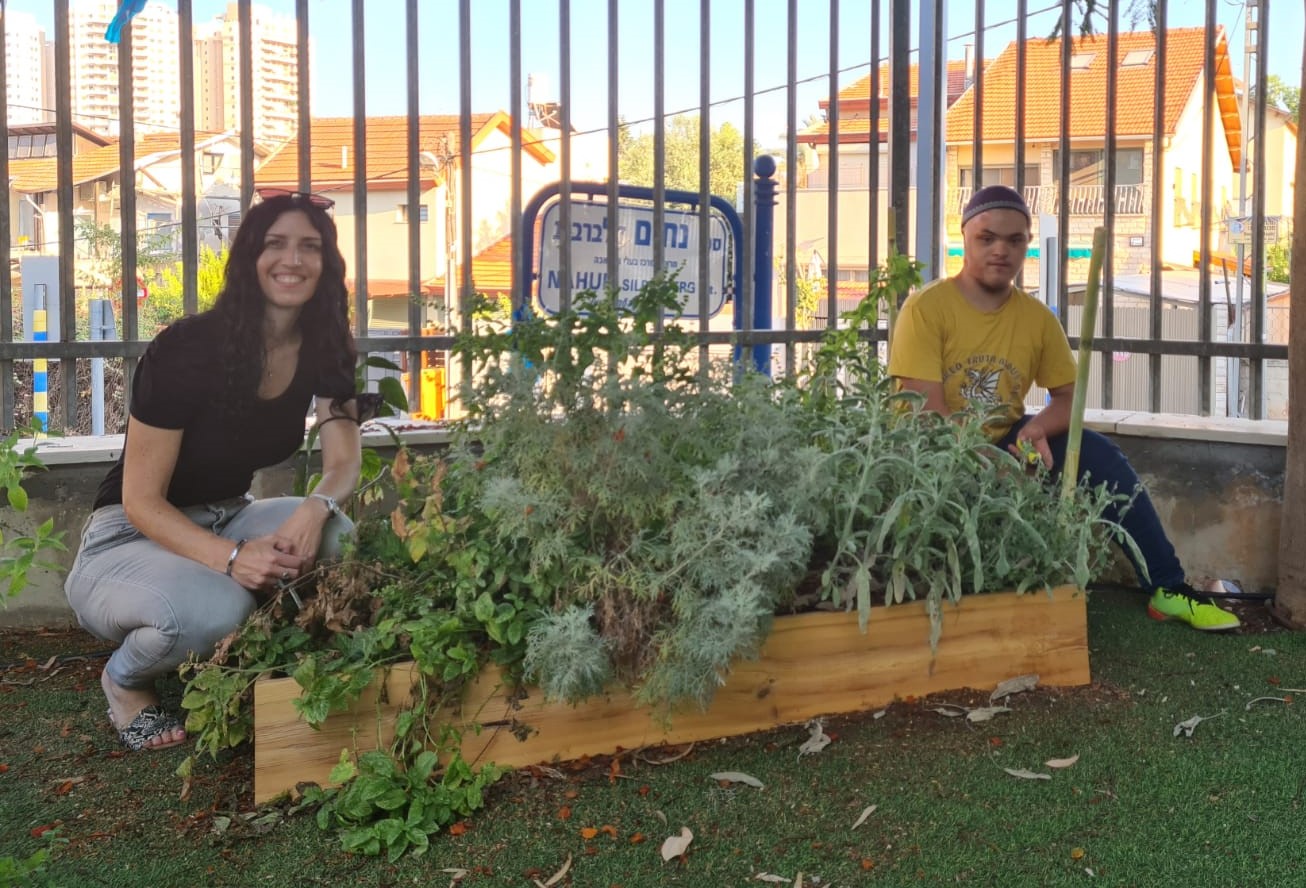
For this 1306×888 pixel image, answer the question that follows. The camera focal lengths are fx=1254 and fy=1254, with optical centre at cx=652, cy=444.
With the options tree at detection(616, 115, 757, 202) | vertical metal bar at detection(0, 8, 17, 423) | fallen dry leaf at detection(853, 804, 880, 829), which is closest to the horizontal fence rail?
vertical metal bar at detection(0, 8, 17, 423)

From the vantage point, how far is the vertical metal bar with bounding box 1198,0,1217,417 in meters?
4.30

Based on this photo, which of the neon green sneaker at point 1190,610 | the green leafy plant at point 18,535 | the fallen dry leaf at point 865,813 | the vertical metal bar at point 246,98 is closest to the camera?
the fallen dry leaf at point 865,813

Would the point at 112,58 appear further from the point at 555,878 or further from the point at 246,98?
the point at 555,878

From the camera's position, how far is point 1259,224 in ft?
14.0

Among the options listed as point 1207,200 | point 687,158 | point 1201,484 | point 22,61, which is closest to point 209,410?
point 22,61

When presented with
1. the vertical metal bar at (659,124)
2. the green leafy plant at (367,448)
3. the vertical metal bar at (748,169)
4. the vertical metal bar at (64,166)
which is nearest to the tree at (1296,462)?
the vertical metal bar at (748,169)

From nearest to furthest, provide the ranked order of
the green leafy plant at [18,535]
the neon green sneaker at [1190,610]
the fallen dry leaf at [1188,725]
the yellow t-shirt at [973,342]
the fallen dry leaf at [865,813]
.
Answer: the fallen dry leaf at [865,813]
the fallen dry leaf at [1188,725]
the green leafy plant at [18,535]
the neon green sneaker at [1190,610]
the yellow t-shirt at [973,342]

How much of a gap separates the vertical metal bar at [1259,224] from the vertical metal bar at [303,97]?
10.2 feet

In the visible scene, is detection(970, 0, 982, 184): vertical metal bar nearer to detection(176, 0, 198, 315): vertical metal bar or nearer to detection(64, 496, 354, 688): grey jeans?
detection(176, 0, 198, 315): vertical metal bar

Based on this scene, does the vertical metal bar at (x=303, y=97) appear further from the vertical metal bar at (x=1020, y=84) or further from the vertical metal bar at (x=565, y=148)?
the vertical metal bar at (x=1020, y=84)

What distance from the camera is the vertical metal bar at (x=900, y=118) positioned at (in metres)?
4.78

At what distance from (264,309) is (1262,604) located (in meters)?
3.04

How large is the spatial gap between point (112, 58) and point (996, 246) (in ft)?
8.76

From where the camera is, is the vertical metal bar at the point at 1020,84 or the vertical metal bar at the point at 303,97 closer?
the vertical metal bar at the point at 303,97
